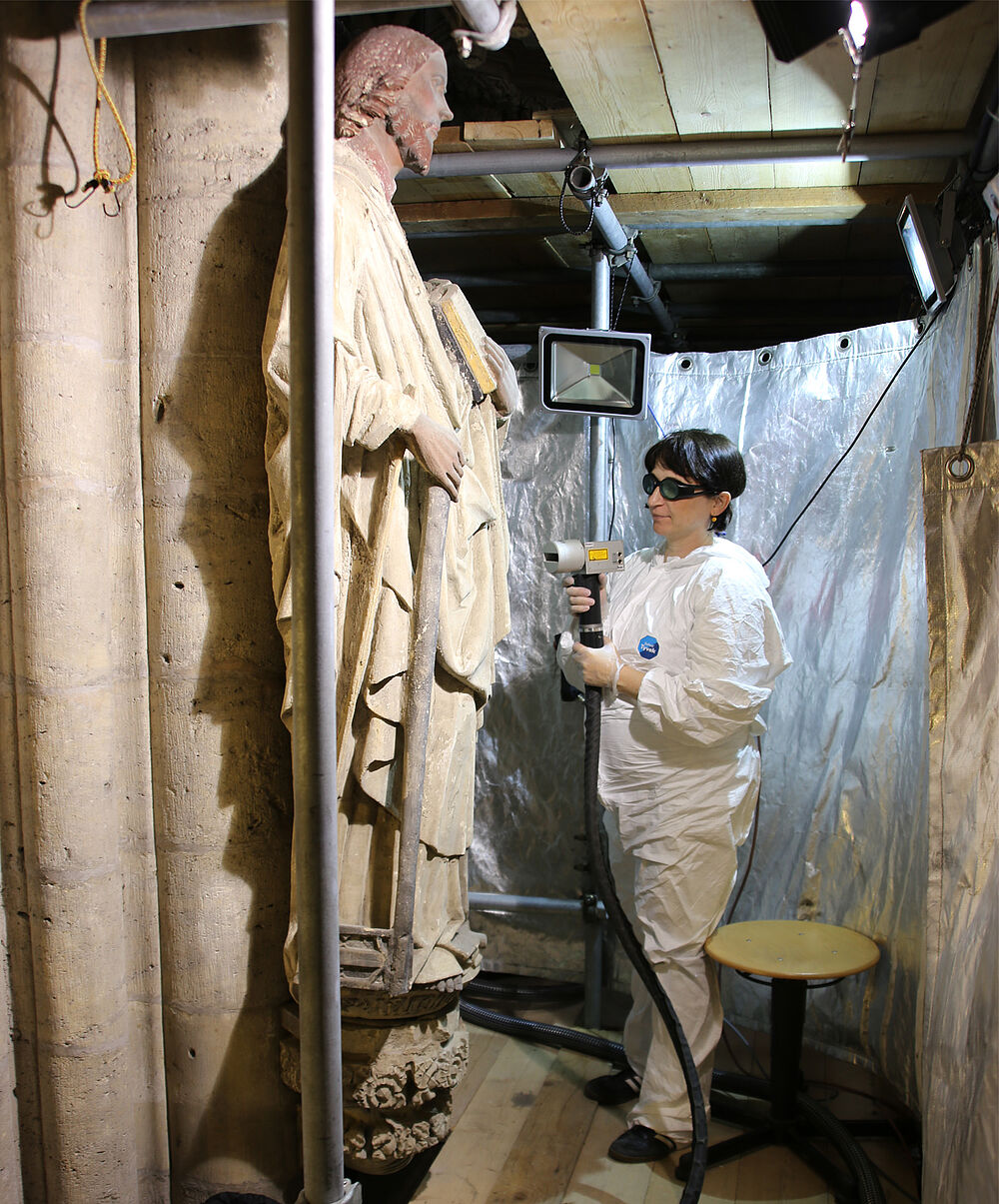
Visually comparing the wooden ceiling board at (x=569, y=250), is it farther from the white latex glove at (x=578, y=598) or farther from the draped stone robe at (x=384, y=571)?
the draped stone robe at (x=384, y=571)

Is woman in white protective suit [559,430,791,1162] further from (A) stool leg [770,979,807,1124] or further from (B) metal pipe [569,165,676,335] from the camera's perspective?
(B) metal pipe [569,165,676,335]

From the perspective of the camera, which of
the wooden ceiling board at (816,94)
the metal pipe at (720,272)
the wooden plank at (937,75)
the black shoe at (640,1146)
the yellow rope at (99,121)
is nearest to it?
the yellow rope at (99,121)

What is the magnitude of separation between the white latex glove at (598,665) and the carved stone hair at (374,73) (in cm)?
118

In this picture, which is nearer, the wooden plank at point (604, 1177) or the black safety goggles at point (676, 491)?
the wooden plank at point (604, 1177)

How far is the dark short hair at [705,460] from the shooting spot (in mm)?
2391

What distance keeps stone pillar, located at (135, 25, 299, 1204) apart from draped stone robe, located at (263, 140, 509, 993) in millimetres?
115

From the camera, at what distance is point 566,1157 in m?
2.20

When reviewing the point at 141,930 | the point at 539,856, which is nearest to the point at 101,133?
the point at 141,930

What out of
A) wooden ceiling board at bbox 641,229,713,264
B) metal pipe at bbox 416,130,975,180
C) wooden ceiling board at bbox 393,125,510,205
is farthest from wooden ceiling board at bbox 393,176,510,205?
wooden ceiling board at bbox 641,229,713,264

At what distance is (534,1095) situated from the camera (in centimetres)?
246

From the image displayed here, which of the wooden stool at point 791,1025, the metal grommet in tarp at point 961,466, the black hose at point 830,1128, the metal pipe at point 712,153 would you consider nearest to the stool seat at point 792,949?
the wooden stool at point 791,1025

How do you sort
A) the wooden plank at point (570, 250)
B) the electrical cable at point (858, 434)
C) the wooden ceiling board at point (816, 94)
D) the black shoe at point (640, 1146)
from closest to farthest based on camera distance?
the wooden ceiling board at point (816, 94) → the black shoe at point (640, 1146) → the electrical cable at point (858, 434) → the wooden plank at point (570, 250)

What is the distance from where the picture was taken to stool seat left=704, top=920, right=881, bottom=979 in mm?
2055

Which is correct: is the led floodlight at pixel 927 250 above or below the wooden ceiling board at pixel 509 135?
below
